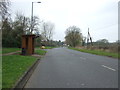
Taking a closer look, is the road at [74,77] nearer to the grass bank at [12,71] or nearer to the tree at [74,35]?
the grass bank at [12,71]

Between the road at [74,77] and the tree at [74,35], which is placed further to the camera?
the tree at [74,35]

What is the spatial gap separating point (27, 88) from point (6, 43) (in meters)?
47.2

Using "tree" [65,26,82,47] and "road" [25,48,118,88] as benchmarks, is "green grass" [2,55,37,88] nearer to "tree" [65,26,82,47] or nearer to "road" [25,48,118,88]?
"road" [25,48,118,88]

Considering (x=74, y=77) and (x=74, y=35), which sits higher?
(x=74, y=35)

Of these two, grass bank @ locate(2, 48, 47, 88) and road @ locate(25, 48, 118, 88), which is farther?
road @ locate(25, 48, 118, 88)

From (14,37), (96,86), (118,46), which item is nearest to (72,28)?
(14,37)

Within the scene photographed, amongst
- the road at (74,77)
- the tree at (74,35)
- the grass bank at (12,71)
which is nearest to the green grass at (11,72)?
the grass bank at (12,71)

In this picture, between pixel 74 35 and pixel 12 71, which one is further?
pixel 74 35

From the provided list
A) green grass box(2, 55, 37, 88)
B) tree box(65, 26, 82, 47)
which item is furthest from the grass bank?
tree box(65, 26, 82, 47)

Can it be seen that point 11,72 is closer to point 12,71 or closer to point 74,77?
point 12,71

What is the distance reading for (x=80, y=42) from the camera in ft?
373

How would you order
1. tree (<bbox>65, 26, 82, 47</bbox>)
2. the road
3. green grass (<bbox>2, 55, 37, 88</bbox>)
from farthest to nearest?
tree (<bbox>65, 26, 82, 47</bbox>) → the road → green grass (<bbox>2, 55, 37, 88</bbox>)

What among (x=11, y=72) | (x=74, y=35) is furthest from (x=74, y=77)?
(x=74, y=35)

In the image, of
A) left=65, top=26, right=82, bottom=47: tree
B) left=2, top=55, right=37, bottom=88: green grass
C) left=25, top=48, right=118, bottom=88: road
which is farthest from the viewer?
left=65, top=26, right=82, bottom=47: tree
